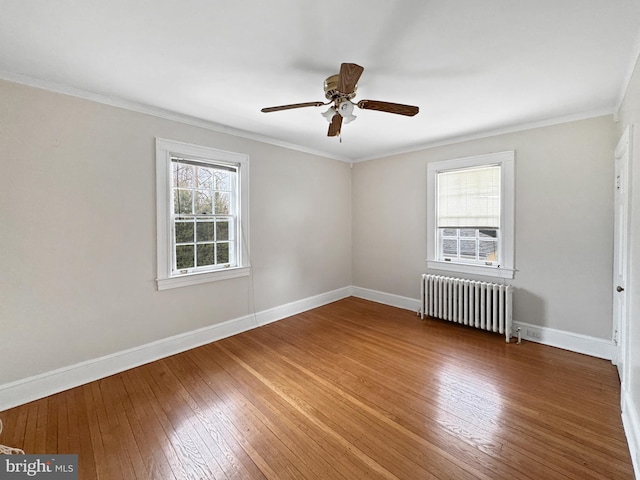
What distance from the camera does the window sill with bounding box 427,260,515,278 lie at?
11.5ft

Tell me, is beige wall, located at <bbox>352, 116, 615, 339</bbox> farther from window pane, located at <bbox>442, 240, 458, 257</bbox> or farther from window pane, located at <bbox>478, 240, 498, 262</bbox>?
window pane, located at <bbox>442, 240, 458, 257</bbox>

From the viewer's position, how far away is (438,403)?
219cm

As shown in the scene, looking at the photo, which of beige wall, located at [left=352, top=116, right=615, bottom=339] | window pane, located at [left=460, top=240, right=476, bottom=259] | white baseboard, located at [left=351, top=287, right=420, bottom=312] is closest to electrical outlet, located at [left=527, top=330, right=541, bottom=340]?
beige wall, located at [left=352, top=116, right=615, bottom=339]

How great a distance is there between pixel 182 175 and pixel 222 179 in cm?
49

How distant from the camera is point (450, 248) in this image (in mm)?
4070

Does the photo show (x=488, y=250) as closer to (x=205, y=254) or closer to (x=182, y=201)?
(x=205, y=254)

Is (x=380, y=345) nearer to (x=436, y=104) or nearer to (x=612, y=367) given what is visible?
(x=612, y=367)

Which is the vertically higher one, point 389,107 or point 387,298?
point 389,107

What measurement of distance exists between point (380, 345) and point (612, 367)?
2.23 meters

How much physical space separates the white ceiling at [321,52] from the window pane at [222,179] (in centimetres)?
73

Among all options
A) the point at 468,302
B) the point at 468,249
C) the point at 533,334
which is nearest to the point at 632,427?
the point at 533,334

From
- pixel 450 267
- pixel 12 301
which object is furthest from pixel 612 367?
pixel 12 301

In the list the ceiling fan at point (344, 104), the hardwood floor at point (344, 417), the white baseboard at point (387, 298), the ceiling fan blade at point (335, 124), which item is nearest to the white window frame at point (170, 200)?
the hardwood floor at point (344, 417)

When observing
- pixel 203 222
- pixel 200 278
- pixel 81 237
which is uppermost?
pixel 203 222
